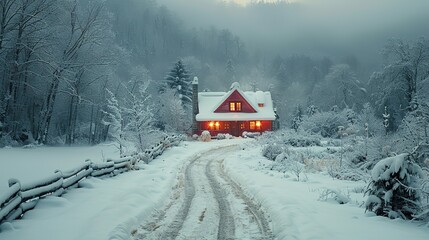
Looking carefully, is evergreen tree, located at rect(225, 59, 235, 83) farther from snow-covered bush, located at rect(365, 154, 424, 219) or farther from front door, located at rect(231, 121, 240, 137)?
snow-covered bush, located at rect(365, 154, 424, 219)

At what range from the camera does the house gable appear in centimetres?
5444

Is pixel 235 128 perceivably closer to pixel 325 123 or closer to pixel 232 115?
pixel 232 115

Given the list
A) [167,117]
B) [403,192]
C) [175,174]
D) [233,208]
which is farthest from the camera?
[167,117]

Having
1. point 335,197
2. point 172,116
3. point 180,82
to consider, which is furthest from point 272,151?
point 180,82

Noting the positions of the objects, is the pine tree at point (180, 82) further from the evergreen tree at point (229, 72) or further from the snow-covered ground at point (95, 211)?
the snow-covered ground at point (95, 211)

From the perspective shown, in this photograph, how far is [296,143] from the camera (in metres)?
35.7

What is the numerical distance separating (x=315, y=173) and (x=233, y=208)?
8733 millimetres

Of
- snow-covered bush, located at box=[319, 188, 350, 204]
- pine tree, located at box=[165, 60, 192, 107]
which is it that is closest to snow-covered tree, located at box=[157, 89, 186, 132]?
pine tree, located at box=[165, 60, 192, 107]

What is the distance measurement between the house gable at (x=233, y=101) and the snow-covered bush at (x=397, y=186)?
45685mm

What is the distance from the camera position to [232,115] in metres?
54.0

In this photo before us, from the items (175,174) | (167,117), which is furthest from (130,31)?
(175,174)

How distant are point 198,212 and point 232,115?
43898 mm

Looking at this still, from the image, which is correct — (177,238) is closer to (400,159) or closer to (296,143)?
(400,159)

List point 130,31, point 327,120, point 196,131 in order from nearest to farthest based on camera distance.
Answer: point 327,120 → point 196,131 → point 130,31
